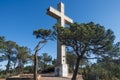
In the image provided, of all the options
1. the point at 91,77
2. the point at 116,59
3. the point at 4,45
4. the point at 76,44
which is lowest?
the point at 91,77

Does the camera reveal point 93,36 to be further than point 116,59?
No

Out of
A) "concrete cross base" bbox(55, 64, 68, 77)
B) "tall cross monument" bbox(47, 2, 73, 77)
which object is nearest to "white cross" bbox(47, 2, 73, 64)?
"tall cross monument" bbox(47, 2, 73, 77)

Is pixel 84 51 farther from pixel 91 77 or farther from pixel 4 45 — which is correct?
pixel 4 45

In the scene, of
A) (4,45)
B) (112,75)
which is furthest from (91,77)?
(4,45)

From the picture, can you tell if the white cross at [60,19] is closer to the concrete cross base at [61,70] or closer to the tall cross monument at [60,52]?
the tall cross monument at [60,52]

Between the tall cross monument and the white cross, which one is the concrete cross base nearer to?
the tall cross monument

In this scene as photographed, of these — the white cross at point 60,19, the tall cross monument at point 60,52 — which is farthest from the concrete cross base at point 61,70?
the white cross at point 60,19

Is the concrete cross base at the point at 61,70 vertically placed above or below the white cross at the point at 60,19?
below

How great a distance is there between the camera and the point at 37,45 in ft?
73.7

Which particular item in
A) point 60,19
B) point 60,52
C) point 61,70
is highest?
point 60,19

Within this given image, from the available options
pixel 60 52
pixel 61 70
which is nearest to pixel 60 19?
pixel 60 52

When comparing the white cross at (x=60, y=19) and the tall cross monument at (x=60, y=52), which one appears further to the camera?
the tall cross monument at (x=60, y=52)

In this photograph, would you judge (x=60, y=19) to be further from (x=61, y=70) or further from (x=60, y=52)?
(x=61, y=70)

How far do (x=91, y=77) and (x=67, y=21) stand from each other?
33.2 ft
